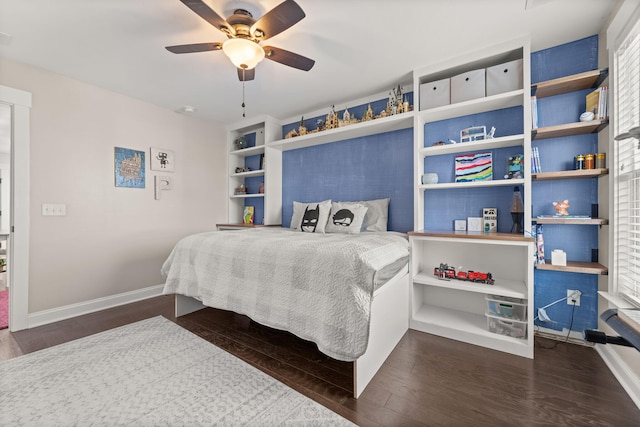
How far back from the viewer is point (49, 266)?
102 inches

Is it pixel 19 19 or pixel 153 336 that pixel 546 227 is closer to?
pixel 153 336

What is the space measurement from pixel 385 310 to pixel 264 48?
2.04 meters

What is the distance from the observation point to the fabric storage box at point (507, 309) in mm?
2008

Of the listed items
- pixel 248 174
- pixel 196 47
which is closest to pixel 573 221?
pixel 196 47

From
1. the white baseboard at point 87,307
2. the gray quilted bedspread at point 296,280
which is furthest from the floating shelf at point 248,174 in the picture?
the white baseboard at point 87,307

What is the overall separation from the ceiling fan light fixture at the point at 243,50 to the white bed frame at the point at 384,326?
1.82 m

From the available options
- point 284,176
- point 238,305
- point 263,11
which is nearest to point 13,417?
point 238,305

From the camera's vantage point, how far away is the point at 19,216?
94.3 inches

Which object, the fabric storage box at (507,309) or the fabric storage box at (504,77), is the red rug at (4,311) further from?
the fabric storage box at (504,77)

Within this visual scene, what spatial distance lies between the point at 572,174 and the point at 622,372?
4.18 ft

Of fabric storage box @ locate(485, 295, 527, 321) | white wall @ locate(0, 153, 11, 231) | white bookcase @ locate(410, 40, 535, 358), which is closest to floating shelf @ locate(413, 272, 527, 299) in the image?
white bookcase @ locate(410, 40, 535, 358)

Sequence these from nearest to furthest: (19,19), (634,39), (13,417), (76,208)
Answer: (13,417), (634,39), (19,19), (76,208)

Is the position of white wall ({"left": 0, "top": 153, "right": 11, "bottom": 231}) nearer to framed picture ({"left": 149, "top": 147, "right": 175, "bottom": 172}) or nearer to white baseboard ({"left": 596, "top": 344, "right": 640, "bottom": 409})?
framed picture ({"left": 149, "top": 147, "right": 175, "bottom": 172})

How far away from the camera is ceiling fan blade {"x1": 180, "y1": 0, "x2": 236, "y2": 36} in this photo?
57.8 inches
